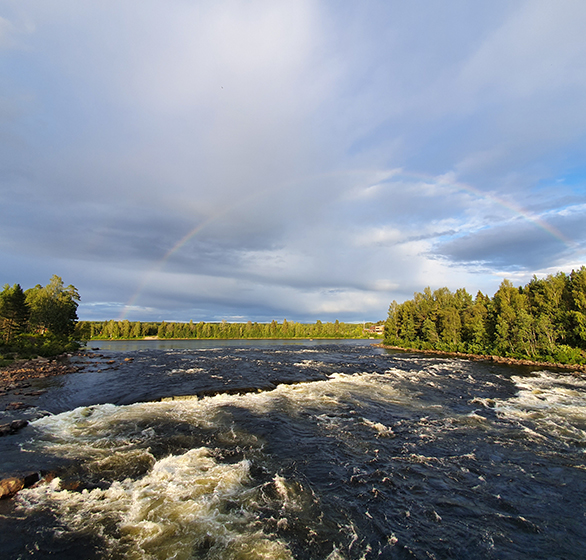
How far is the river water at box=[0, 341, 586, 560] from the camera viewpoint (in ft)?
26.7

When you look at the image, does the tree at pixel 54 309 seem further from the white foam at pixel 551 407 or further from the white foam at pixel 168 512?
the white foam at pixel 551 407

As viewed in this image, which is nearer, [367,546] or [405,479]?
[367,546]

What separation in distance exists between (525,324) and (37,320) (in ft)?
386

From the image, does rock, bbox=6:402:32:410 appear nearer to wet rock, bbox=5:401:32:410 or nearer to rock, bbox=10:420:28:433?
wet rock, bbox=5:401:32:410

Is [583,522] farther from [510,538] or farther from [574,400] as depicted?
[574,400]

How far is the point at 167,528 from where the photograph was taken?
8586 mm

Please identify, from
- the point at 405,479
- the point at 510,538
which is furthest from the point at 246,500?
the point at 510,538

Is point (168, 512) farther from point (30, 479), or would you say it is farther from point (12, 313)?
point (12, 313)

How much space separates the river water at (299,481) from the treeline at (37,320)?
43640 mm

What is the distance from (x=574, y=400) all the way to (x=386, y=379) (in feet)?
60.0

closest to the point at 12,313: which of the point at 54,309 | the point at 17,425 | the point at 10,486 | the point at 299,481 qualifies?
the point at 54,309

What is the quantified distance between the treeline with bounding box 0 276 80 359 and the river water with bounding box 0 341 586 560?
1718 inches

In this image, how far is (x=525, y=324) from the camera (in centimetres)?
5719

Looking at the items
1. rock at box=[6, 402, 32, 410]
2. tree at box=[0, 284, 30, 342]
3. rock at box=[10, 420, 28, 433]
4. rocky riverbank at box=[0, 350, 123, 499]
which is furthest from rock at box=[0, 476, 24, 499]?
tree at box=[0, 284, 30, 342]
